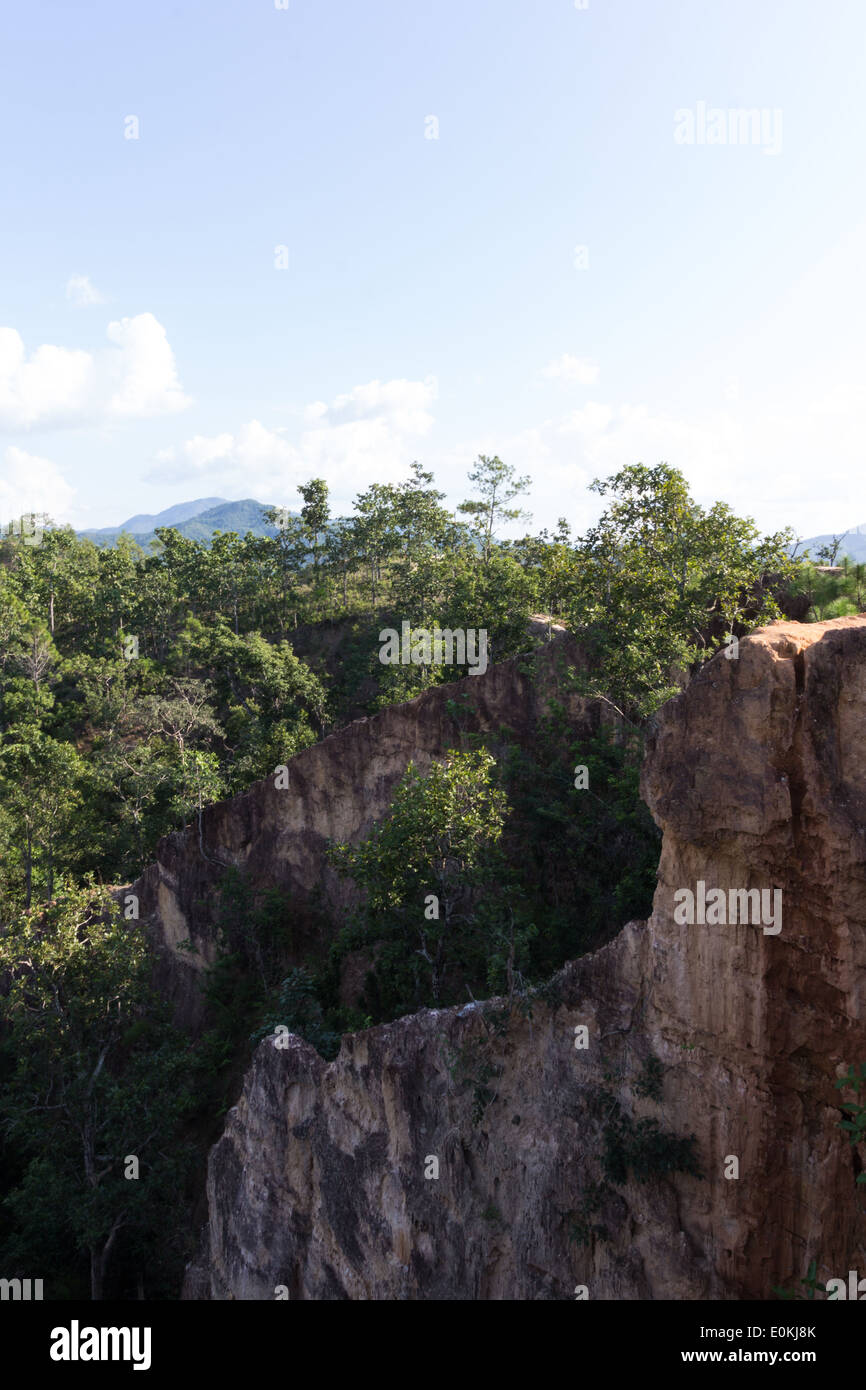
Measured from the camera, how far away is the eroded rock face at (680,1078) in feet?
31.1

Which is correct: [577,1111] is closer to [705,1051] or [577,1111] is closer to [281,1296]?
[705,1051]

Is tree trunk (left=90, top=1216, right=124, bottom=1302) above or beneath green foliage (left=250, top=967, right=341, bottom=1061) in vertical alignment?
beneath

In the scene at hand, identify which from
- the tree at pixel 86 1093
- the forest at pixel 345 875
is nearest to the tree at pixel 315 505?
the forest at pixel 345 875

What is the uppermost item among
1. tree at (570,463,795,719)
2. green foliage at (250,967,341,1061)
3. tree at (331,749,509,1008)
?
tree at (570,463,795,719)

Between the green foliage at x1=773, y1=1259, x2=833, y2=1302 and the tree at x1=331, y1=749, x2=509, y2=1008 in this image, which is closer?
the green foliage at x1=773, y1=1259, x2=833, y2=1302

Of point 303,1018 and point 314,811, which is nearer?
point 303,1018

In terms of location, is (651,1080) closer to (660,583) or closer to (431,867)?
(431,867)

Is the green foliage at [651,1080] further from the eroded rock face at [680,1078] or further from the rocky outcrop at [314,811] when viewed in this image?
the rocky outcrop at [314,811]

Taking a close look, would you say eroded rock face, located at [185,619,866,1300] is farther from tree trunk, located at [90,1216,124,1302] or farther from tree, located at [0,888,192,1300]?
tree trunk, located at [90,1216,124,1302]

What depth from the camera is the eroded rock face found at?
31.1ft

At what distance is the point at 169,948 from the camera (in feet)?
86.2

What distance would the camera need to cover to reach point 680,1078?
35.9ft

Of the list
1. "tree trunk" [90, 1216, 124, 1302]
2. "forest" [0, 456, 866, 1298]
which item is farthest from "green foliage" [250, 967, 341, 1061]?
"tree trunk" [90, 1216, 124, 1302]

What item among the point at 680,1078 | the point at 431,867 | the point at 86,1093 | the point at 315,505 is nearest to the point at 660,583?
the point at 431,867
